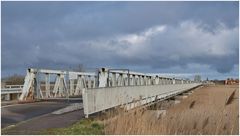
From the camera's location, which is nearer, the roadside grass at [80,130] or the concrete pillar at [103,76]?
the roadside grass at [80,130]

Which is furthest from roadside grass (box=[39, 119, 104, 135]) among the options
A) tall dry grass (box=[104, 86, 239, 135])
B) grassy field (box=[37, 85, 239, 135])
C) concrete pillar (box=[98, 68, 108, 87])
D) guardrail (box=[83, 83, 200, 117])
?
concrete pillar (box=[98, 68, 108, 87])

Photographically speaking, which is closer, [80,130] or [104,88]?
[80,130]

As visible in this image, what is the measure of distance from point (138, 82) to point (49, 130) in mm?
18119

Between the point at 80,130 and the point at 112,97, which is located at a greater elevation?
the point at 112,97

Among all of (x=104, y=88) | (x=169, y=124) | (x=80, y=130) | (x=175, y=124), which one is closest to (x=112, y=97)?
(x=104, y=88)

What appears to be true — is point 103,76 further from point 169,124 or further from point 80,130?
point 169,124

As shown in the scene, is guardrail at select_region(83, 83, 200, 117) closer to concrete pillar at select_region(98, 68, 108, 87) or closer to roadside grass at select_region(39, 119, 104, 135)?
concrete pillar at select_region(98, 68, 108, 87)

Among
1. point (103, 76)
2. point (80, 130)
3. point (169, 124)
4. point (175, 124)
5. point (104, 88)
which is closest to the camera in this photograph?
point (169, 124)

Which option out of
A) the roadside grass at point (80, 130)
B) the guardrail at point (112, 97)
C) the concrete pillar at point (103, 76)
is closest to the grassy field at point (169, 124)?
the roadside grass at point (80, 130)

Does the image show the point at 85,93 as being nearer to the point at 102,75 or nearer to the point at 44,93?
the point at 102,75

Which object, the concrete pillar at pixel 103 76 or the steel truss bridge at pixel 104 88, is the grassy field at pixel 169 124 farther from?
the concrete pillar at pixel 103 76

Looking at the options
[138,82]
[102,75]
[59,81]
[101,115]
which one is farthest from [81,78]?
[101,115]

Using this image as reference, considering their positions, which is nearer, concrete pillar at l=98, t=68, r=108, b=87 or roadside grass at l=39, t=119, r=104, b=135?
roadside grass at l=39, t=119, r=104, b=135

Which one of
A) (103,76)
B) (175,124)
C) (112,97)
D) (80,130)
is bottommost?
(80,130)
